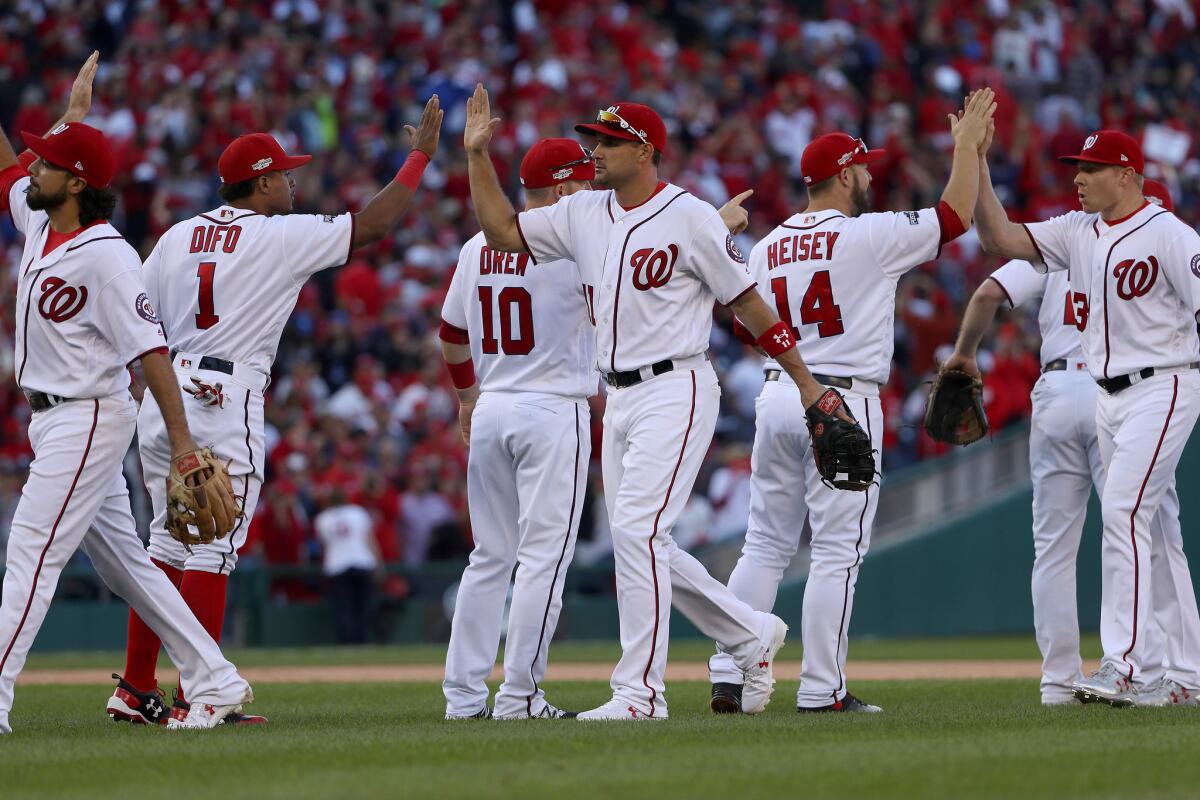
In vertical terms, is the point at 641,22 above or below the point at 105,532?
above

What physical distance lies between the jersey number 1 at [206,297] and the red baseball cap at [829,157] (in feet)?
7.91

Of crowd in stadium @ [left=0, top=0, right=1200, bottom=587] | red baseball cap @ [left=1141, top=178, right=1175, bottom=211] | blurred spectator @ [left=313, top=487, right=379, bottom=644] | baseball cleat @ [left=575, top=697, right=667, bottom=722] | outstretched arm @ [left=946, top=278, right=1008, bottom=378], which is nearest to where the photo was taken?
baseball cleat @ [left=575, top=697, right=667, bottom=722]

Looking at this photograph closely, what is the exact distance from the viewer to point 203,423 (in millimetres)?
6625

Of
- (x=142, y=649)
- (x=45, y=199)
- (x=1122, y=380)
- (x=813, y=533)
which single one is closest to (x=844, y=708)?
(x=813, y=533)

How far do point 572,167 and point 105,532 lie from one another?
92.7 inches

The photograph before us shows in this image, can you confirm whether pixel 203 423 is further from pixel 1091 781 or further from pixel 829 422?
pixel 1091 781

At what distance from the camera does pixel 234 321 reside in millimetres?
6746

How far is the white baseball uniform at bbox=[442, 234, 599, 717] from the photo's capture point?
6812mm

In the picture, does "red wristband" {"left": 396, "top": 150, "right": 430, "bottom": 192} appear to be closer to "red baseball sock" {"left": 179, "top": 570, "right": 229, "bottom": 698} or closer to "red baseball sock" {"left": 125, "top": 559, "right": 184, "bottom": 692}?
"red baseball sock" {"left": 179, "top": 570, "right": 229, "bottom": 698}

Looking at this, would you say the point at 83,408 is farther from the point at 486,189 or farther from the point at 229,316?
the point at 486,189

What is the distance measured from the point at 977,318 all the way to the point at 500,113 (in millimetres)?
11968

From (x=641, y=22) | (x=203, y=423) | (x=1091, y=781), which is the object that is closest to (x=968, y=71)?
(x=641, y=22)

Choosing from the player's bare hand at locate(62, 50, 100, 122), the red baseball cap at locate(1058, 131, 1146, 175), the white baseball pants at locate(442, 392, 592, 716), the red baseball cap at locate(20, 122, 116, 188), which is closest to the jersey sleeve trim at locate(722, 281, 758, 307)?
the white baseball pants at locate(442, 392, 592, 716)

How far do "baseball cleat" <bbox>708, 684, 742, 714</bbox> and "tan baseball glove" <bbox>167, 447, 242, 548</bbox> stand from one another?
2.12 metres
